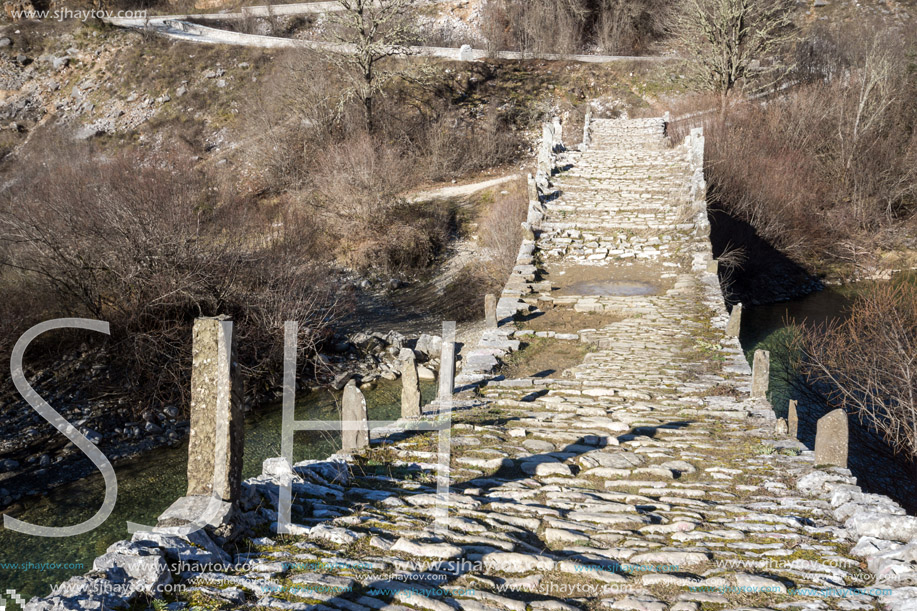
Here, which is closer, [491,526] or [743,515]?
[491,526]

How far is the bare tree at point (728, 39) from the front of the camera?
89.6ft

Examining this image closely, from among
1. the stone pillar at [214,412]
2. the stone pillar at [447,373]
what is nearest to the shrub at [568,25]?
the stone pillar at [447,373]

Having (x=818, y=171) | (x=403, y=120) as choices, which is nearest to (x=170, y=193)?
(x=403, y=120)

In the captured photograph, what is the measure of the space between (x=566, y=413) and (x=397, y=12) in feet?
93.5

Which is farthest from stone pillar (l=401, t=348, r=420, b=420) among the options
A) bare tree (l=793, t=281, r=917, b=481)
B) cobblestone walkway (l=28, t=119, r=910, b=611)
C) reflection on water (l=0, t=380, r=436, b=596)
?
bare tree (l=793, t=281, r=917, b=481)

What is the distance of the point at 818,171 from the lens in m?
25.3

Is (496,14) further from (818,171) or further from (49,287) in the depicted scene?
(49,287)

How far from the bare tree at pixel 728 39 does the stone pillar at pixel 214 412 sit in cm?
2609

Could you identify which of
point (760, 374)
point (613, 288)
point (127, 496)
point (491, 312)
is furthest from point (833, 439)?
point (127, 496)

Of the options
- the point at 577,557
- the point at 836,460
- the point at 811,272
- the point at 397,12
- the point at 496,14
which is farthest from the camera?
the point at 496,14

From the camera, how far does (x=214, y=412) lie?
14.5ft

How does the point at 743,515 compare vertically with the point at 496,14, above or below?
below

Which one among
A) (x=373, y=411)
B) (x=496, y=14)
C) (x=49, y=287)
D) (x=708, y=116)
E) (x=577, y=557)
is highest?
(x=496, y=14)

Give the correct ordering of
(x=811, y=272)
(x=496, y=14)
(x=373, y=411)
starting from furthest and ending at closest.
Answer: (x=496, y=14), (x=811, y=272), (x=373, y=411)
